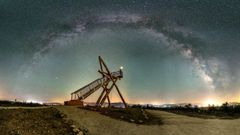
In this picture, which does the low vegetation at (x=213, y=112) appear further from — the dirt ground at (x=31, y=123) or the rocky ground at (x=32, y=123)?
the dirt ground at (x=31, y=123)

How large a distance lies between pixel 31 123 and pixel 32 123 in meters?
0.06

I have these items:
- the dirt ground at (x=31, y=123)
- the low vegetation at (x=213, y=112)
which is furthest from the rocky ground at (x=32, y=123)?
the low vegetation at (x=213, y=112)

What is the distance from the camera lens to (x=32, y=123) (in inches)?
710

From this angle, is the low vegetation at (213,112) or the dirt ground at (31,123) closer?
the dirt ground at (31,123)

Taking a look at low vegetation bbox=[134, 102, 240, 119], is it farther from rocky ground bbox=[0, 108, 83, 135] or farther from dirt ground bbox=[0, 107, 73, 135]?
dirt ground bbox=[0, 107, 73, 135]

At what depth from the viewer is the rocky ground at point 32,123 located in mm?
16177

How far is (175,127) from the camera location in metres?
20.4

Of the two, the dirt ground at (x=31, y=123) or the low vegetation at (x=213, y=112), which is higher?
the dirt ground at (x=31, y=123)

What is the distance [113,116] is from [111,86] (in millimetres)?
18952

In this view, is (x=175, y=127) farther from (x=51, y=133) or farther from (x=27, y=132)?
(x=27, y=132)

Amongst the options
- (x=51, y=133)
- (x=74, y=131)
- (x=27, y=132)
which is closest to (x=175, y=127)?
(x=74, y=131)

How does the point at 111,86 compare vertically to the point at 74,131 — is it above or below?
above

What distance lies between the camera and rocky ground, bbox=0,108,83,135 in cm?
1618

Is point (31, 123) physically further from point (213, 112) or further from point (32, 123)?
point (213, 112)
